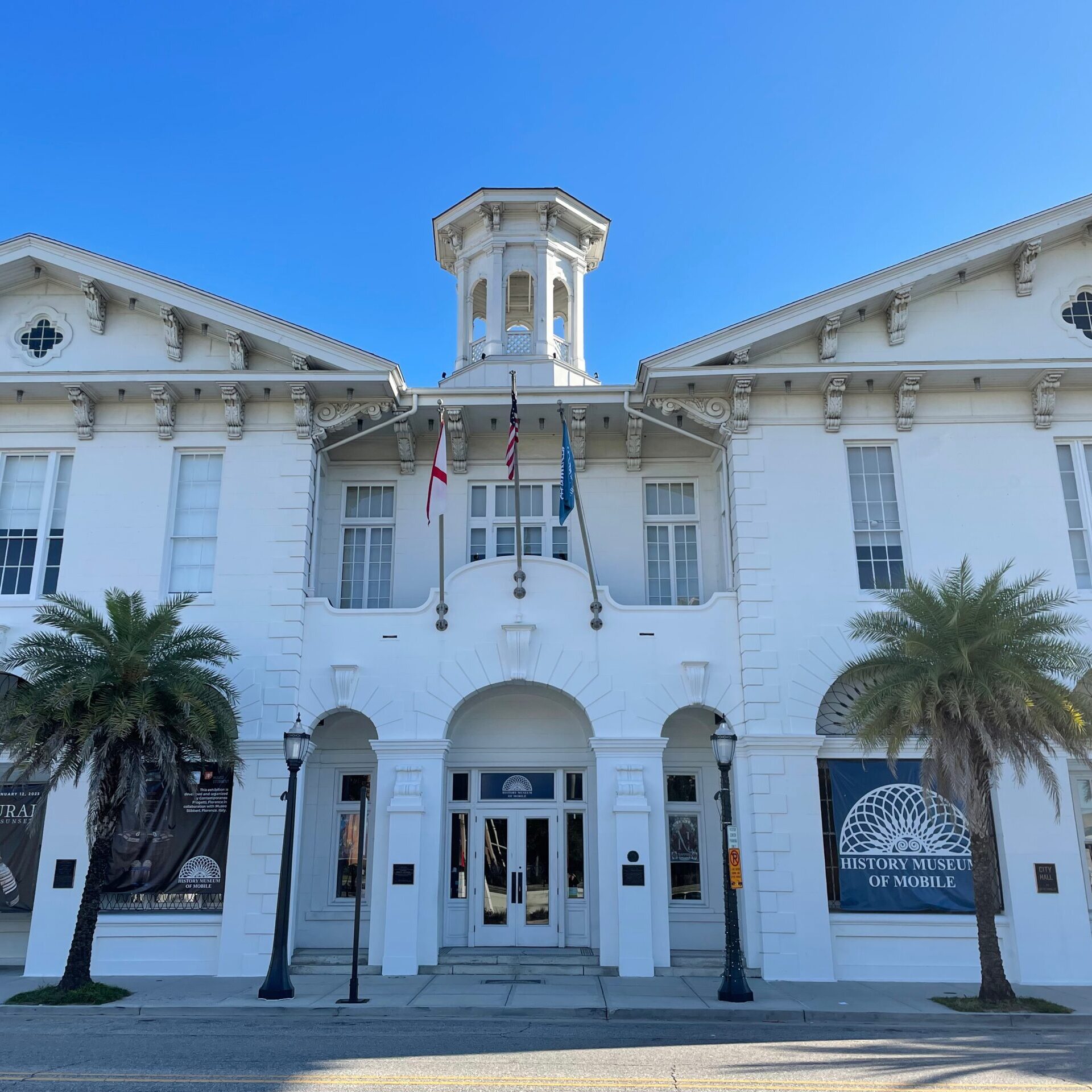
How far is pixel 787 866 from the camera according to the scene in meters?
16.7

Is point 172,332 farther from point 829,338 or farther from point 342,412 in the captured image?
point 829,338

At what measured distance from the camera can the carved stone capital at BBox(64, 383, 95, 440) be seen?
62.2 ft

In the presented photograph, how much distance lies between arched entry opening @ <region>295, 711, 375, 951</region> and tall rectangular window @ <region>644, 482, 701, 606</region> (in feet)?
20.7

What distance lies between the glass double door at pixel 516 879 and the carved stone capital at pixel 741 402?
819cm

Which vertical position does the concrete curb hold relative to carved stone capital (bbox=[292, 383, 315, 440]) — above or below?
below

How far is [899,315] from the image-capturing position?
62.2 feet

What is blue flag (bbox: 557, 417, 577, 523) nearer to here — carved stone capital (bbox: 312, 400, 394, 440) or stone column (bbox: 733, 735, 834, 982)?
carved stone capital (bbox: 312, 400, 394, 440)

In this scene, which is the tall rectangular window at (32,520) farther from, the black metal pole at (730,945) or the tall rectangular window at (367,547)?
the black metal pole at (730,945)

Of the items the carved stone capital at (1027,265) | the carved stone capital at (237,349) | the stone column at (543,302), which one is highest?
the stone column at (543,302)

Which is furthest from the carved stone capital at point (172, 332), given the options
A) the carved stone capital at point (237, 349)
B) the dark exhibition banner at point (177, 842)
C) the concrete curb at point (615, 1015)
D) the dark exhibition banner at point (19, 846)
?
the concrete curb at point (615, 1015)

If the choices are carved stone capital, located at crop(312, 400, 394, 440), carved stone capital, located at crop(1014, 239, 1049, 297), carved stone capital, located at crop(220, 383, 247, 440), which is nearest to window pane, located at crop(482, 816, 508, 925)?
carved stone capital, located at crop(312, 400, 394, 440)

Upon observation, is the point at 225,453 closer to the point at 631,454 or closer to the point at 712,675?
the point at 631,454

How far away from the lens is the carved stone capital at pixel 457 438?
19.5 m

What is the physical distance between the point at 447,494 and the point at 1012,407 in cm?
1117
